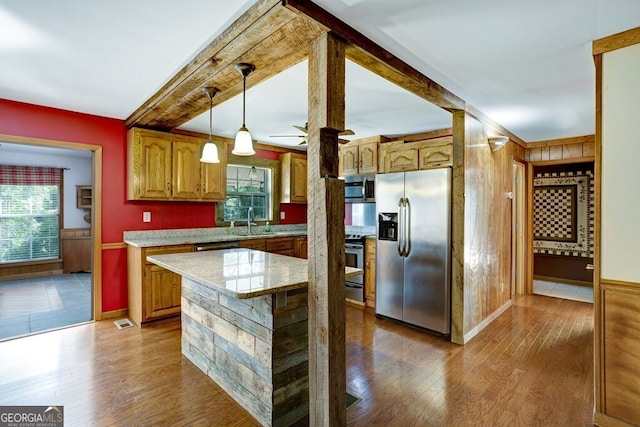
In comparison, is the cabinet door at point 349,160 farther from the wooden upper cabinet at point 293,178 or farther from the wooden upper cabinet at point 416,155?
the wooden upper cabinet at point 293,178

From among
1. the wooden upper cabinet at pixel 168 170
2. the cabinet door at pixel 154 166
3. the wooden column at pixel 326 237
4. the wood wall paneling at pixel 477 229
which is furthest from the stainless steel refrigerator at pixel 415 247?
Result: the cabinet door at pixel 154 166

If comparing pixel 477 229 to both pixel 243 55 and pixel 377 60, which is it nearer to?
pixel 377 60

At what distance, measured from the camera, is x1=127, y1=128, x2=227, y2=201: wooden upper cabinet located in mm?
3766

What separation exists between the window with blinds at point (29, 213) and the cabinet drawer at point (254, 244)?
15.5ft

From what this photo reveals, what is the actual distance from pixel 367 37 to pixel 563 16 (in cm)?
106

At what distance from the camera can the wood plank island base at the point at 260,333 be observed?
189 centimetres

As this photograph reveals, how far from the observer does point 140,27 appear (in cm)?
192

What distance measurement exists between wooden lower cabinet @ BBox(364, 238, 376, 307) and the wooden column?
2530 millimetres

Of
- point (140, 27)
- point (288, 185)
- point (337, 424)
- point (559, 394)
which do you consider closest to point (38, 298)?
point (288, 185)

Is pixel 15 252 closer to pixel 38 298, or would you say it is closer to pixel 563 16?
pixel 38 298

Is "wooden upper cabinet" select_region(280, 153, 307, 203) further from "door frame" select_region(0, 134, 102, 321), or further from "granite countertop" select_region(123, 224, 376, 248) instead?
"door frame" select_region(0, 134, 102, 321)

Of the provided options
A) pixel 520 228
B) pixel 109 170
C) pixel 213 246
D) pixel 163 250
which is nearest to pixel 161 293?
pixel 163 250

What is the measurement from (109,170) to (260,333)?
3.10m

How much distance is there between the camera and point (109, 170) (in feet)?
12.5
